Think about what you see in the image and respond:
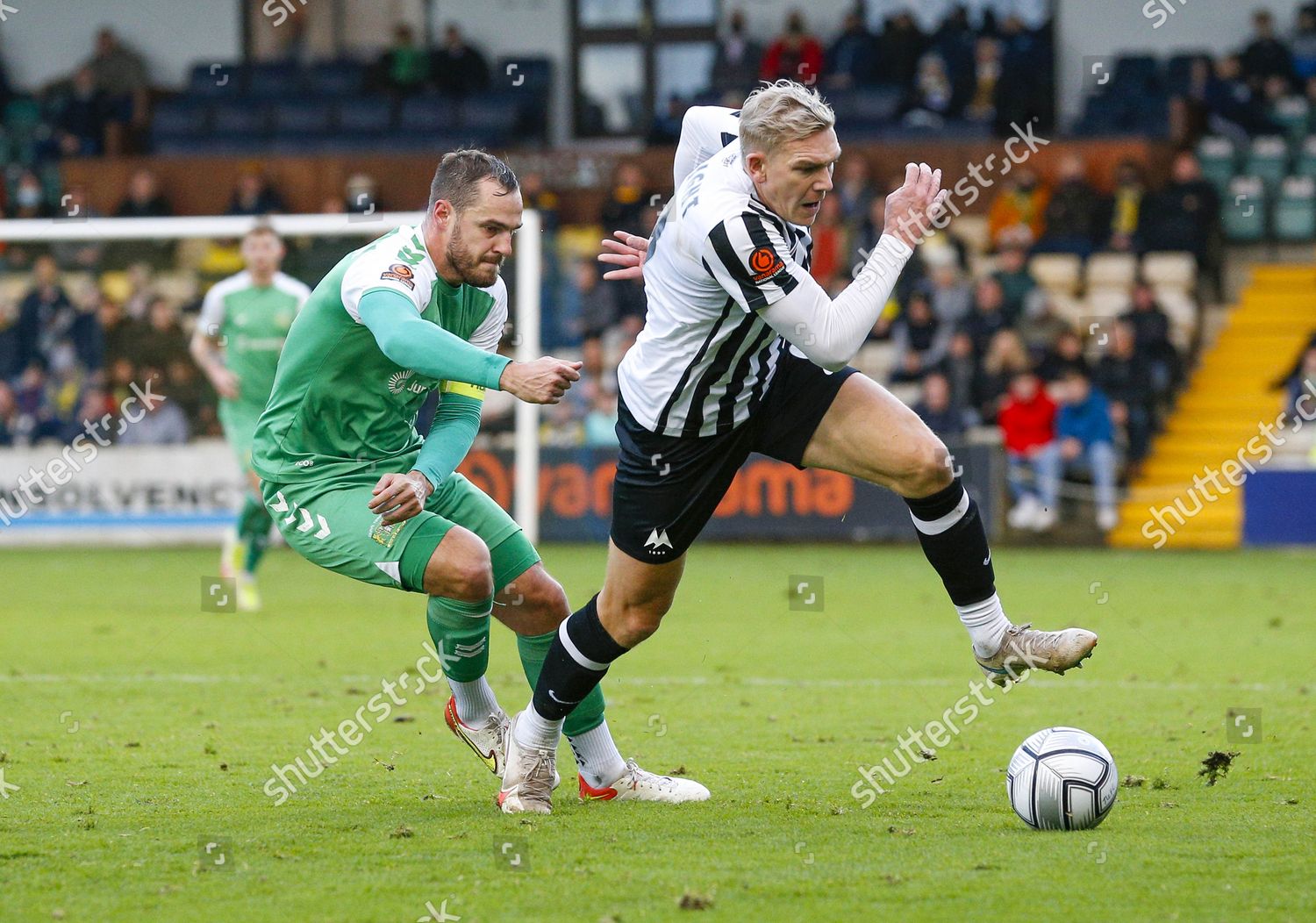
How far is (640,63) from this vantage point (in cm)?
2441

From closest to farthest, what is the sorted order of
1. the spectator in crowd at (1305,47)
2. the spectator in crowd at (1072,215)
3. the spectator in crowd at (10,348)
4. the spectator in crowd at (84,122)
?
the spectator in crowd at (10,348)
the spectator in crowd at (1072,215)
the spectator in crowd at (1305,47)
the spectator in crowd at (84,122)

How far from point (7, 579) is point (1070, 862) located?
40.4 ft

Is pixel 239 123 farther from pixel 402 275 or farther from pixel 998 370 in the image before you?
pixel 402 275

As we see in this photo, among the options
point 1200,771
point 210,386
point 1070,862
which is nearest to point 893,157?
point 210,386

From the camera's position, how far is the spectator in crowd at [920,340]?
731 inches

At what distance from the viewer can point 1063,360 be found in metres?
17.7

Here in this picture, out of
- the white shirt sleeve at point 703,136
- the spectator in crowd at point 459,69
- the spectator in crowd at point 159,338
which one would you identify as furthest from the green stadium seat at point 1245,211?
the white shirt sleeve at point 703,136

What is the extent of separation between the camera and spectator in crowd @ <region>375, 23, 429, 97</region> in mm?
23625

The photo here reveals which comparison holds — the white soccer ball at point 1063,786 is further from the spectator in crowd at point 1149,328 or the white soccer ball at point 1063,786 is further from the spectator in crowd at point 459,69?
the spectator in crowd at point 459,69

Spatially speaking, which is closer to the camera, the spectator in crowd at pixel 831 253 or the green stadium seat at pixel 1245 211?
the spectator in crowd at pixel 831 253

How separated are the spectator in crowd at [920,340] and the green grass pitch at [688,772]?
6.29 m

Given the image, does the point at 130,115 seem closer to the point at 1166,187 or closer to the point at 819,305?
the point at 1166,187

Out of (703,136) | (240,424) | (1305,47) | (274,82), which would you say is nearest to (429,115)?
(274,82)

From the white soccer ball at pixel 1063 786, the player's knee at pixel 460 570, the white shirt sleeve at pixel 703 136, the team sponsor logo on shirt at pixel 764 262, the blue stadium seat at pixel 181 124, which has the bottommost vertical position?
the white soccer ball at pixel 1063 786
